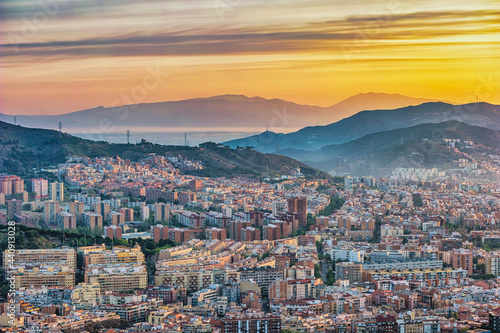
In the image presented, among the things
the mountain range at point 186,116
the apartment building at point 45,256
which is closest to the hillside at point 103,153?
the mountain range at point 186,116

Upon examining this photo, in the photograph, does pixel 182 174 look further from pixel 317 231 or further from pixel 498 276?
pixel 498 276

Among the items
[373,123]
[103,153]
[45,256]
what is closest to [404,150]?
[373,123]

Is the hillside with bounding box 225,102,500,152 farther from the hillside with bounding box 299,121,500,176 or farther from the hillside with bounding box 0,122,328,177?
the hillside with bounding box 0,122,328,177

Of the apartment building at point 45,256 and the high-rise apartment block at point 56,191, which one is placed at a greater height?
the high-rise apartment block at point 56,191

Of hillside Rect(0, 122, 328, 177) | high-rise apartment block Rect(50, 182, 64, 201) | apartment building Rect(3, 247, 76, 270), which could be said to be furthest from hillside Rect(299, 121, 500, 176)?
apartment building Rect(3, 247, 76, 270)

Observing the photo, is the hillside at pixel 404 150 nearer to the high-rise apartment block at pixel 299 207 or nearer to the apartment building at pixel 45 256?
the high-rise apartment block at pixel 299 207
